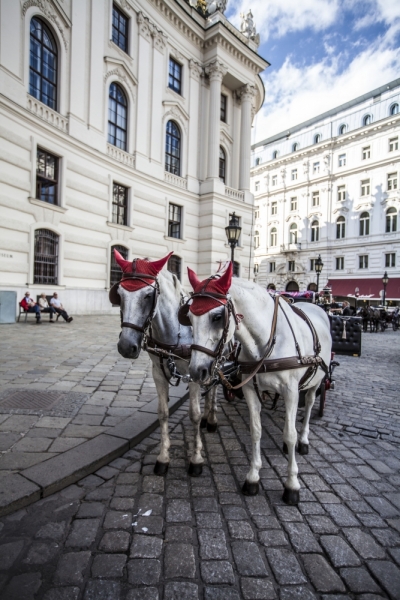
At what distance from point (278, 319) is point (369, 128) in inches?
1740

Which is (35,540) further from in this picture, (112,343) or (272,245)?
(272,245)

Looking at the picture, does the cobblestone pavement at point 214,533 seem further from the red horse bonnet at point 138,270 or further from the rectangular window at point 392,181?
the rectangular window at point 392,181

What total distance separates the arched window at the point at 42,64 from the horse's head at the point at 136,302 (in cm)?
1597

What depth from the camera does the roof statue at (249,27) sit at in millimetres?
25031

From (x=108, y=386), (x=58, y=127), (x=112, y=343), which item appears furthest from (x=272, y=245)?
(x=108, y=386)

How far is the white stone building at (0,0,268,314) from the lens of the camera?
1364 centimetres

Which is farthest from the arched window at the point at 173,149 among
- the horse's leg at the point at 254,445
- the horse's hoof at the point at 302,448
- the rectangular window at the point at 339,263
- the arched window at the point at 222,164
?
the rectangular window at the point at 339,263

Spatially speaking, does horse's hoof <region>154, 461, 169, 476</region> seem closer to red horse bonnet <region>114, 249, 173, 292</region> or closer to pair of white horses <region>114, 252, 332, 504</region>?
pair of white horses <region>114, 252, 332, 504</region>

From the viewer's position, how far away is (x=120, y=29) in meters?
18.0

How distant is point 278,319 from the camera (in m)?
2.86

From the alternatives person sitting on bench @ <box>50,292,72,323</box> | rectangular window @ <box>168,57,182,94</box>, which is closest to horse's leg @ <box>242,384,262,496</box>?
person sitting on bench @ <box>50,292,72,323</box>

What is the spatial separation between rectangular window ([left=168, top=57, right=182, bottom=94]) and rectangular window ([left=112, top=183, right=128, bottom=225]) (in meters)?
8.48

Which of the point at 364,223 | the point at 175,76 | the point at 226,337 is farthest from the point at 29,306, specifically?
the point at 364,223

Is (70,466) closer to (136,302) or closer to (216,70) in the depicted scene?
(136,302)
